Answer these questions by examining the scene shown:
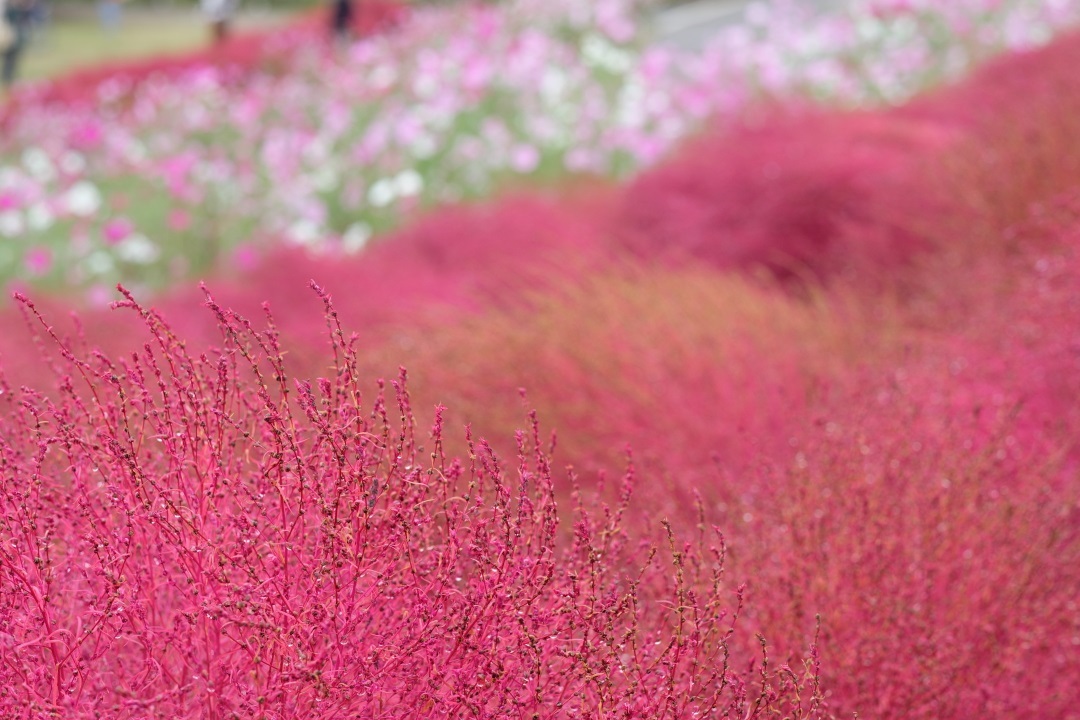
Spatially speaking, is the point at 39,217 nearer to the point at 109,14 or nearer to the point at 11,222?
the point at 11,222

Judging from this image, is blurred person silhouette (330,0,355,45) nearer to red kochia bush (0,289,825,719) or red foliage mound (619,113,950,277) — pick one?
red foliage mound (619,113,950,277)

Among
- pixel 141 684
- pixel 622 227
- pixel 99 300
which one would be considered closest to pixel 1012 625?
pixel 141 684

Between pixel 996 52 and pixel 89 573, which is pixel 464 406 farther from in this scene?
pixel 996 52

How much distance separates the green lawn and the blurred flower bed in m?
1.92

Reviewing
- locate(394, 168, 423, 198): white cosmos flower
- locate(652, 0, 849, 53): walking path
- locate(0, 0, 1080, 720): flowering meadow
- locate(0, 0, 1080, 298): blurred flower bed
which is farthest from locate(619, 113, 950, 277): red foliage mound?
locate(652, 0, 849, 53): walking path

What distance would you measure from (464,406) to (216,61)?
5733 millimetres

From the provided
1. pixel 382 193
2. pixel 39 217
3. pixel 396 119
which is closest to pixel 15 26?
pixel 39 217

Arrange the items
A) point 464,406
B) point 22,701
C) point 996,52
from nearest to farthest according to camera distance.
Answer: point 22,701, point 464,406, point 996,52

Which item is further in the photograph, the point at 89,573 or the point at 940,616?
the point at 940,616

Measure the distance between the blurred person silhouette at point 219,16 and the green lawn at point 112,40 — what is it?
0.16 metres

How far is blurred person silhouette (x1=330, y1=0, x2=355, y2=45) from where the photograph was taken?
283 inches

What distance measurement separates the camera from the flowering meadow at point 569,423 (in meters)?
0.73

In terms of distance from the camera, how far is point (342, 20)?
7441mm

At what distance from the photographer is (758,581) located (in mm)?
1069
